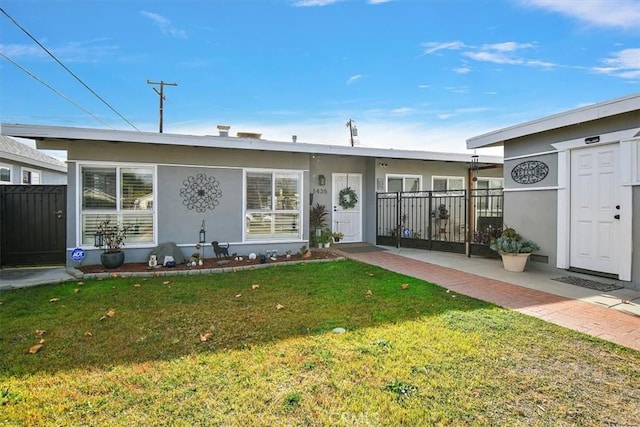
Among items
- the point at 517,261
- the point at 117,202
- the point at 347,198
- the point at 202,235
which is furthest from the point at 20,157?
the point at 517,261

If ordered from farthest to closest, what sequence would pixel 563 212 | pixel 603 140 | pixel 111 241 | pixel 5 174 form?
pixel 5 174, pixel 111 241, pixel 563 212, pixel 603 140

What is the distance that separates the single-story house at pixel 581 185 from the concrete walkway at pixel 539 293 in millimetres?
440

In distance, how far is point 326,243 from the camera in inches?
371

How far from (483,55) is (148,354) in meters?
9.82

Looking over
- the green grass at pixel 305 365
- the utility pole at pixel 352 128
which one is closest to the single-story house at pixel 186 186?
the green grass at pixel 305 365

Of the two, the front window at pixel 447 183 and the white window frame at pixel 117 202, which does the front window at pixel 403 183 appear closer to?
the front window at pixel 447 183

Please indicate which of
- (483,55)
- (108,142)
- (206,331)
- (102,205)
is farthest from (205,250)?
(483,55)

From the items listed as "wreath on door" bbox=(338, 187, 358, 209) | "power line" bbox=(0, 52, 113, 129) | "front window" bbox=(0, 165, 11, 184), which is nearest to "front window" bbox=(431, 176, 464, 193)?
"wreath on door" bbox=(338, 187, 358, 209)

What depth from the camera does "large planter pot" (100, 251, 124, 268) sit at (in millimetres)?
6480

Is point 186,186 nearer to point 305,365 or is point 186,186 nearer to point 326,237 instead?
point 326,237

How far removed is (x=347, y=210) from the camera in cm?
1049

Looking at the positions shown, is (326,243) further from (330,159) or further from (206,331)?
(206,331)

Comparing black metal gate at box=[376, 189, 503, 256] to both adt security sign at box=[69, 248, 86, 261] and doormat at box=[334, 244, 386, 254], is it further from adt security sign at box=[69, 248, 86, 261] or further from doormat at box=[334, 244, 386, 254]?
adt security sign at box=[69, 248, 86, 261]

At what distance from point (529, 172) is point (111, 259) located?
847 cm
